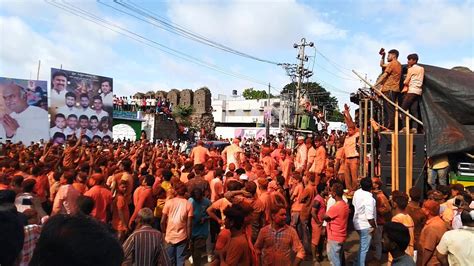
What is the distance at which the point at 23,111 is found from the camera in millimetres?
A: 21984

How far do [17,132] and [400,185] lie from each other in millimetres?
20245

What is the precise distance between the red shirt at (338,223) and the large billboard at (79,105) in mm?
19316

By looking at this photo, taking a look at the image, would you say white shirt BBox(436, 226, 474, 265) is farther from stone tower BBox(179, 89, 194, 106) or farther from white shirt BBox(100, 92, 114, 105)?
stone tower BBox(179, 89, 194, 106)

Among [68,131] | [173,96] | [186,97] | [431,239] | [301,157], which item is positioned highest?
[173,96]

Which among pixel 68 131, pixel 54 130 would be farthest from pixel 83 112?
pixel 54 130

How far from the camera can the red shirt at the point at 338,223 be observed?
605cm

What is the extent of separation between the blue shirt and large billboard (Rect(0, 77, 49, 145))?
18.4m

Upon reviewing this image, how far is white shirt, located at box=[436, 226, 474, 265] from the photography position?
3936 mm

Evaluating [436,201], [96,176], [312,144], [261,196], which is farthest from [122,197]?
[312,144]

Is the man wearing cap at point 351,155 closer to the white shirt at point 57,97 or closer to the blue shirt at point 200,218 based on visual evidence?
the blue shirt at point 200,218

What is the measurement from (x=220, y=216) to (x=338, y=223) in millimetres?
1930

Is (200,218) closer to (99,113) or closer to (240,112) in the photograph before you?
(99,113)

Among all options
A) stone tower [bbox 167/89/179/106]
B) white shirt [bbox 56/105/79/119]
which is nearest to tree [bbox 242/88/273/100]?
stone tower [bbox 167/89/179/106]

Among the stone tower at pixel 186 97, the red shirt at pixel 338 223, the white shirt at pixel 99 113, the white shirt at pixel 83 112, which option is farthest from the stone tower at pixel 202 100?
the red shirt at pixel 338 223
